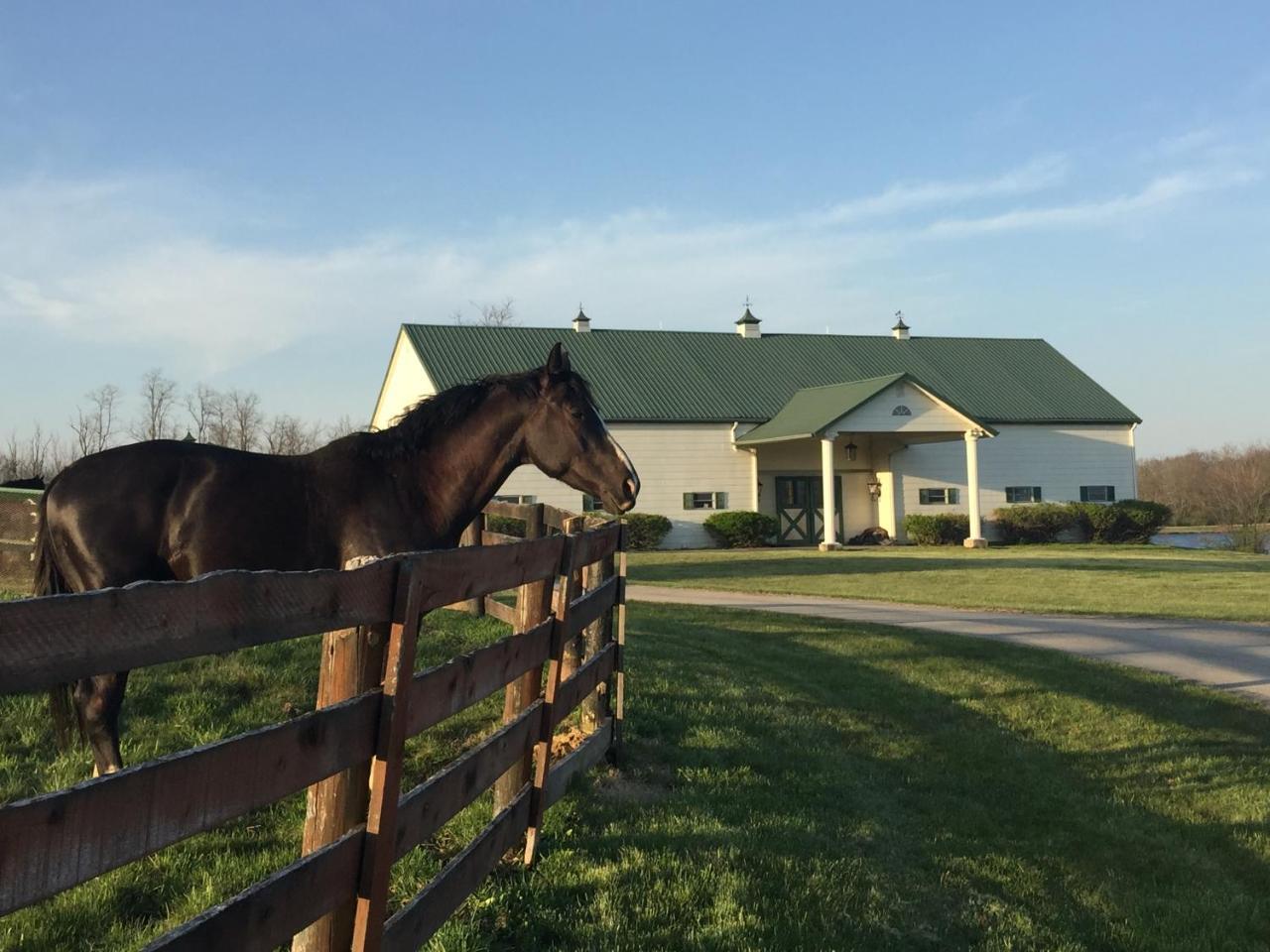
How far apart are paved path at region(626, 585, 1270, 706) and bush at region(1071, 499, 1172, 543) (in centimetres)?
1928

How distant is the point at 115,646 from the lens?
174cm

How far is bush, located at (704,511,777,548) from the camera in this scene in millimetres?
30234

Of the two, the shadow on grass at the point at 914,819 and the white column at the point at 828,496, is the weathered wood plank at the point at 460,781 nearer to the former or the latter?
the shadow on grass at the point at 914,819

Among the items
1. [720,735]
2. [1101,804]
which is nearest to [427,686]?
[720,735]

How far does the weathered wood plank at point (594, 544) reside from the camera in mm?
5141

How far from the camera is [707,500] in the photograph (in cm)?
3141

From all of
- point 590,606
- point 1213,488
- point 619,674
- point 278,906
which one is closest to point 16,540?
point 619,674

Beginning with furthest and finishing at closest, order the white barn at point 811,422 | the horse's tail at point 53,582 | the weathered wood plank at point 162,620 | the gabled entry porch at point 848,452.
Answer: the white barn at point 811,422 < the gabled entry porch at point 848,452 < the horse's tail at point 53,582 < the weathered wood plank at point 162,620

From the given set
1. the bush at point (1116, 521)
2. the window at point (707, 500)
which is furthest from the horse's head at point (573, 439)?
the bush at point (1116, 521)

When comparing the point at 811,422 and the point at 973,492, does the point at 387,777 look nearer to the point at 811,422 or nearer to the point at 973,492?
the point at 811,422

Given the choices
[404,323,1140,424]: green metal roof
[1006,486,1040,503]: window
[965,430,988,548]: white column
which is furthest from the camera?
[1006,486,1040,503]: window

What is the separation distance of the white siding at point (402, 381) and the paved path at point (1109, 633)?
1728cm

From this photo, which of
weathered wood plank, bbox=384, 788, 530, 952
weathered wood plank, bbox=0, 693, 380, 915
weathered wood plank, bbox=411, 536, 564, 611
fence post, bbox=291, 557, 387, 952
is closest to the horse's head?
weathered wood plank, bbox=411, 536, 564, 611

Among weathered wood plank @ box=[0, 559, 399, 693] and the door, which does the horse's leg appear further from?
the door
